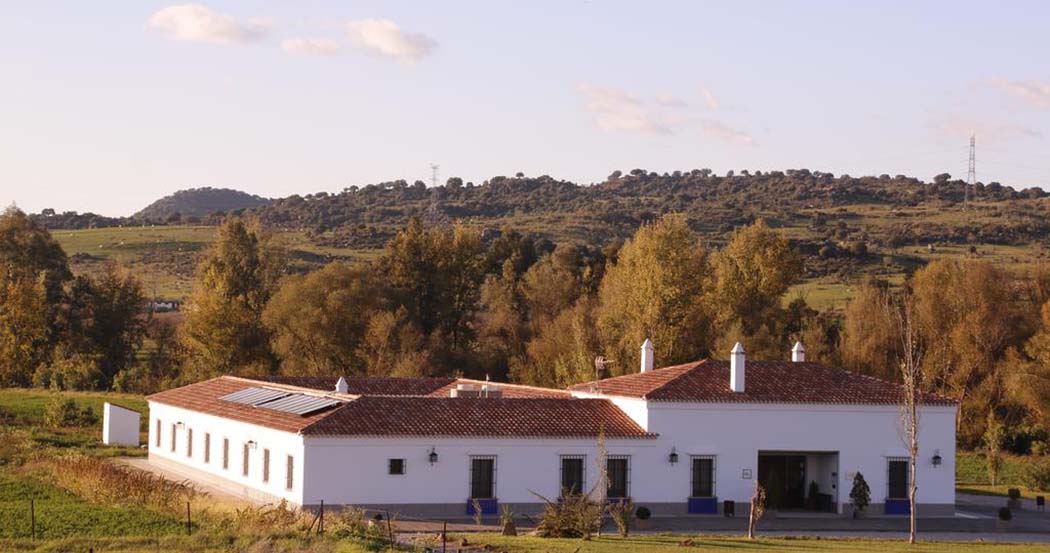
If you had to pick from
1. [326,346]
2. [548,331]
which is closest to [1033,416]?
[548,331]

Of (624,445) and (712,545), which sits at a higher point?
(624,445)

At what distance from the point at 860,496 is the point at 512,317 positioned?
127ft

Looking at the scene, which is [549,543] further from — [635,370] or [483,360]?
[483,360]

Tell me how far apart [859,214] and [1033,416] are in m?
66.3

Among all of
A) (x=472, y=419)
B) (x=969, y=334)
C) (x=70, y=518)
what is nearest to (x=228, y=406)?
(x=472, y=419)

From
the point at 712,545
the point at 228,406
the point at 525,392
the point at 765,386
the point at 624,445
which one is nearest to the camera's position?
the point at 712,545

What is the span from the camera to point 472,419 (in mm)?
37250

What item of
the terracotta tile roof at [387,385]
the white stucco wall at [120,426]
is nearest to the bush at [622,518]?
the terracotta tile roof at [387,385]

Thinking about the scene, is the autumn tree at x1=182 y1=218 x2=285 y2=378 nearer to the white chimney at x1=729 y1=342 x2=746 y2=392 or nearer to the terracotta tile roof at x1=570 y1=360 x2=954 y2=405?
the terracotta tile roof at x1=570 y1=360 x2=954 y2=405

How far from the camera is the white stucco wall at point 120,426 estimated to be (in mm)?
52219

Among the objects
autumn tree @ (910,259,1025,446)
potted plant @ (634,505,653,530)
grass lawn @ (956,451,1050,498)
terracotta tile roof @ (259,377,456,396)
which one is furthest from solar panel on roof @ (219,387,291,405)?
autumn tree @ (910,259,1025,446)

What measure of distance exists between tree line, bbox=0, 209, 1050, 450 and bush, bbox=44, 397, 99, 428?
493 inches

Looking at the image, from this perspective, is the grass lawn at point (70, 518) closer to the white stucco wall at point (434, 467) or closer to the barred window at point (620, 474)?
the white stucco wall at point (434, 467)

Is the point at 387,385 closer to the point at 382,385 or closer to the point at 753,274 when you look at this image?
the point at 382,385
